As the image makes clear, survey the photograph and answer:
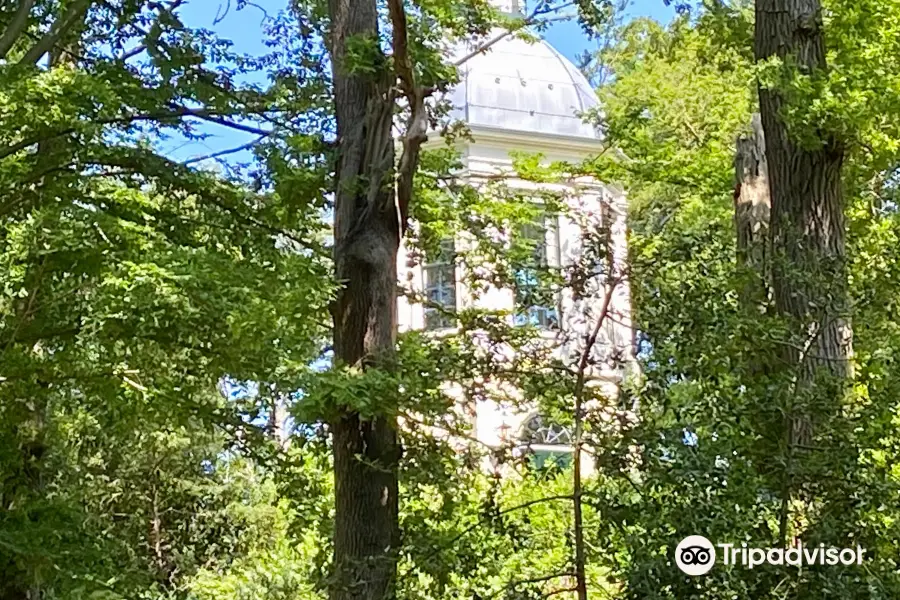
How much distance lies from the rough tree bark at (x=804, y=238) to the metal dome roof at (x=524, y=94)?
779 cm

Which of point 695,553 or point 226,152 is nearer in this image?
point 695,553

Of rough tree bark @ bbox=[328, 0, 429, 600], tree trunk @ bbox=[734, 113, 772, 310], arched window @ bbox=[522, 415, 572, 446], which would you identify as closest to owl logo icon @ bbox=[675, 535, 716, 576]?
arched window @ bbox=[522, 415, 572, 446]

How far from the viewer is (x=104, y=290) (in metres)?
5.76

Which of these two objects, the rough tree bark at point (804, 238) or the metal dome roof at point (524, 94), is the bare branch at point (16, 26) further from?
the metal dome roof at point (524, 94)

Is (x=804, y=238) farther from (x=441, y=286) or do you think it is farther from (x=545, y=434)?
(x=441, y=286)

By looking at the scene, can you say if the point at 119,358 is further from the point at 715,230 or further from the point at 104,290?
the point at 715,230

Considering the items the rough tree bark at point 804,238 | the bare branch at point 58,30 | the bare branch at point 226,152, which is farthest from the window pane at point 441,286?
the bare branch at point 58,30

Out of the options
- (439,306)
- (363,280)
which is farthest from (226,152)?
(439,306)

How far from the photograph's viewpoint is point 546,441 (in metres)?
4.97

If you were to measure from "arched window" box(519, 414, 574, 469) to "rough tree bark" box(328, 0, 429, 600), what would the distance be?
85 centimetres

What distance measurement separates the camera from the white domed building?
16.1 feet

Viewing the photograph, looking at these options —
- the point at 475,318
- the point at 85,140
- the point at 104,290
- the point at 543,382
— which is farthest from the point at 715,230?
the point at 85,140

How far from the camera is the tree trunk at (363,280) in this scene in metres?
6.09

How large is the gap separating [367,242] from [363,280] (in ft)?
0.78
